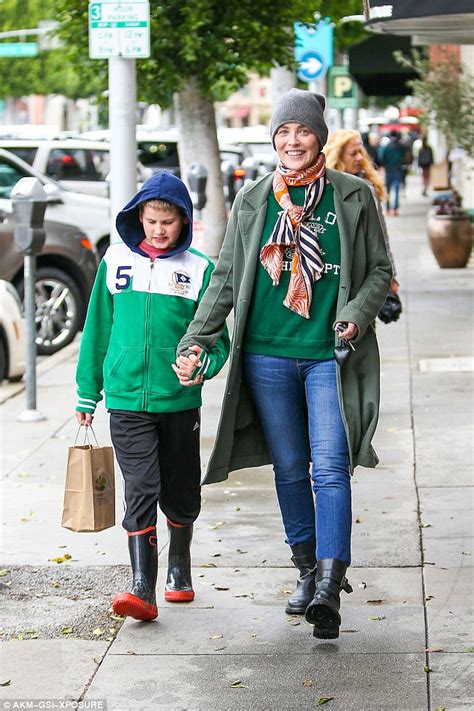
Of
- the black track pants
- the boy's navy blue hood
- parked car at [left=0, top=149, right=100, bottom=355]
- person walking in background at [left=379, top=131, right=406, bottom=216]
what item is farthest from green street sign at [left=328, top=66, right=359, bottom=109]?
the black track pants

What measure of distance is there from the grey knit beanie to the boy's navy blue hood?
42cm

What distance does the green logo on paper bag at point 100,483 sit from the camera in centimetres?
524

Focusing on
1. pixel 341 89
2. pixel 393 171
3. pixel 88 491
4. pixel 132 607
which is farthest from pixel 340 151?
pixel 393 171

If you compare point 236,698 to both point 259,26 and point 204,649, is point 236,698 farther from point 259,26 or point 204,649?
point 259,26

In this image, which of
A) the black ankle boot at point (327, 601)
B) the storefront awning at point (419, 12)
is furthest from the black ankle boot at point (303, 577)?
the storefront awning at point (419, 12)

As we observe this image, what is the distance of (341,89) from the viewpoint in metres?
26.0

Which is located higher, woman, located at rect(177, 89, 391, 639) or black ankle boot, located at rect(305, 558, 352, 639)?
woman, located at rect(177, 89, 391, 639)

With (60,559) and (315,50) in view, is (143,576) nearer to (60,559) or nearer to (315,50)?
(60,559)

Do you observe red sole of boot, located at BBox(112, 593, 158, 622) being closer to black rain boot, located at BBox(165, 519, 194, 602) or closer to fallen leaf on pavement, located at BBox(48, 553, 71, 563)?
black rain boot, located at BBox(165, 519, 194, 602)

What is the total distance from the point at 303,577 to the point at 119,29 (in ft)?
15.6

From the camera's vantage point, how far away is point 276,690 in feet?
14.9

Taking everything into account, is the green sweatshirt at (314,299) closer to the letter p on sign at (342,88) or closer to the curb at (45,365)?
the curb at (45,365)

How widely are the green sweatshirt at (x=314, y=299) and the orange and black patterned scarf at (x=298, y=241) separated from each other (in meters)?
0.03

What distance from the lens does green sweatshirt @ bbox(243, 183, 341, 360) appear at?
4.98 meters
